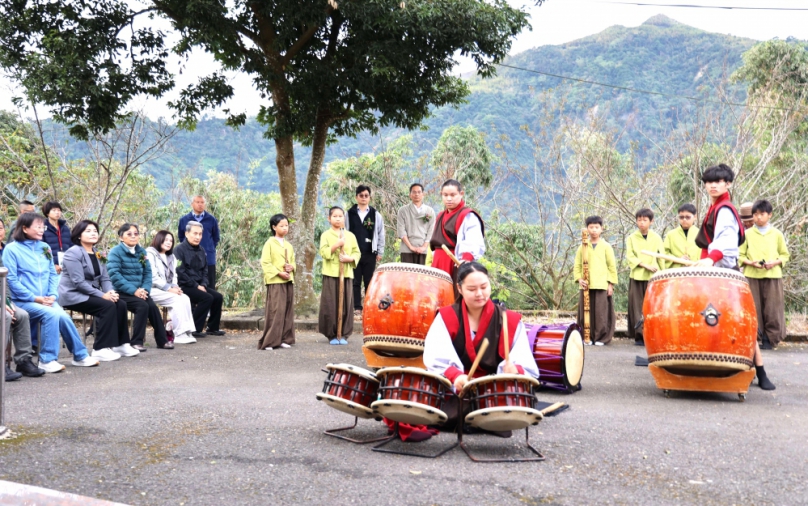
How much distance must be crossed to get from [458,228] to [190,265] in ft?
14.8

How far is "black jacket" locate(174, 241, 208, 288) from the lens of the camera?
9.56m

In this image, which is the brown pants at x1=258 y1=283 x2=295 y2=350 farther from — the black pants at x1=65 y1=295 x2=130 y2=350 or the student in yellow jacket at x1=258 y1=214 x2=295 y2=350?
the black pants at x1=65 y1=295 x2=130 y2=350

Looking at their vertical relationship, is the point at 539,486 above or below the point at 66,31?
below

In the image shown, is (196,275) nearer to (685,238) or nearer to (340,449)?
(340,449)

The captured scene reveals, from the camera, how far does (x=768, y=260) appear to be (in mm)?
8758

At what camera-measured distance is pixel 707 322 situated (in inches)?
221

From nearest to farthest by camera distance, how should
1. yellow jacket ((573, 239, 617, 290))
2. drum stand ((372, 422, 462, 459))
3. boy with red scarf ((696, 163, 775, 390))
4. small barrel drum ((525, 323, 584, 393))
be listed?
drum stand ((372, 422, 462, 459)) → boy with red scarf ((696, 163, 775, 390)) → small barrel drum ((525, 323, 584, 393)) → yellow jacket ((573, 239, 617, 290))

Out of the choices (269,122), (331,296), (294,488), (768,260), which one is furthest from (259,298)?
(294,488)

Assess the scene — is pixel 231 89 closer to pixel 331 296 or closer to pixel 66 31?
pixel 66 31

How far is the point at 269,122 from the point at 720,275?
791 centimetres

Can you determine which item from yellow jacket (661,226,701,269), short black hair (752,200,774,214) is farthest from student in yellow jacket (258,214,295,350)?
short black hair (752,200,774,214)

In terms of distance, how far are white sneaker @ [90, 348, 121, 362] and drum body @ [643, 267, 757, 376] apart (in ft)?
17.7

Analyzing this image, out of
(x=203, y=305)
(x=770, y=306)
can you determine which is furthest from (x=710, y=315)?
(x=203, y=305)

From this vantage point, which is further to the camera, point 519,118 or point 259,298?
point 519,118
